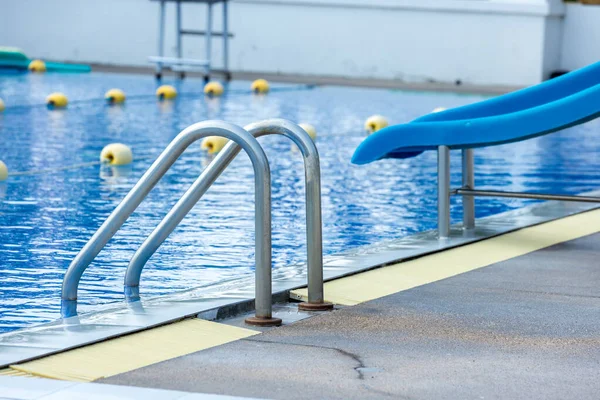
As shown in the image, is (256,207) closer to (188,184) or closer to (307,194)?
(307,194)

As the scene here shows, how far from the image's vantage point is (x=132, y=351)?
3484 millimetres

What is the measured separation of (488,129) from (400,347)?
7.24 feet

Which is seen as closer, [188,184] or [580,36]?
[188,184]

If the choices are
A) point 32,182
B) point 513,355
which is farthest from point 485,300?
point 32,182

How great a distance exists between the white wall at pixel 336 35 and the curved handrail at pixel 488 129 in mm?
13005

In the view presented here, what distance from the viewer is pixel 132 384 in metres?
3.11

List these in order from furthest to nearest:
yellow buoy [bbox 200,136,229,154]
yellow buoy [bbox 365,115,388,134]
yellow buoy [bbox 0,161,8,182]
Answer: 1. yellow buoy [bbox 365,115,388,134]
2. yellow buoy [bbox 200,136,229,154]
3. yellow buoy [bbox 0,161,8,182]

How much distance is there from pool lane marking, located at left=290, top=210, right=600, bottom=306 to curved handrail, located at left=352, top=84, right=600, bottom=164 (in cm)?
54

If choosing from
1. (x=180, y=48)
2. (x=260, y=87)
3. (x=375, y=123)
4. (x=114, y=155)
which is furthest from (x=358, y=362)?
(x=180, y=48)

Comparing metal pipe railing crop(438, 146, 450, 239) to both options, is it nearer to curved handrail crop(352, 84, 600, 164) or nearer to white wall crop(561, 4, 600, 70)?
curved handrail crop(352, 84, 600, 164)

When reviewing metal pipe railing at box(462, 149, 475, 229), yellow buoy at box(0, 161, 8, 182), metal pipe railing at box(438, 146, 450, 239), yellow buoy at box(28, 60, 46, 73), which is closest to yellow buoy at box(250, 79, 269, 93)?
yellow buoy at box(28, 60, 46, 73)

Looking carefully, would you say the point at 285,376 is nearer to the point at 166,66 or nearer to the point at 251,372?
the point at 251,372

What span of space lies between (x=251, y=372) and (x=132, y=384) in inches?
13.8

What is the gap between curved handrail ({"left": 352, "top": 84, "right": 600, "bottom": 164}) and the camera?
5461 millimetres
